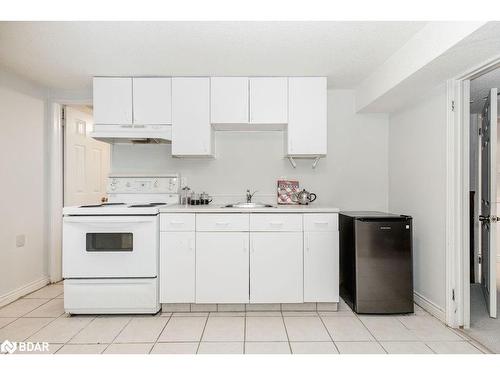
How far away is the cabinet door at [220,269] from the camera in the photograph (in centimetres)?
264

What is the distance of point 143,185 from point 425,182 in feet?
8.65

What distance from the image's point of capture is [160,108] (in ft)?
9.65

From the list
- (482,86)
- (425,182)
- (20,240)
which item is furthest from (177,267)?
(482,86)

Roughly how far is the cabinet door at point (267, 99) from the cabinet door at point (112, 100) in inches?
45.1

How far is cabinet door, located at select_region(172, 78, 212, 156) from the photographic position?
2.94 metres

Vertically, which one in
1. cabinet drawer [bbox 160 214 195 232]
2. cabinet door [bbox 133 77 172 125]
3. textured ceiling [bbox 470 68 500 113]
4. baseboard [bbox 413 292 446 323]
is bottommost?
baseboard [bbox 413 292 446 323]

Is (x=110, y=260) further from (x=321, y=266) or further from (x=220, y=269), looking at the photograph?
(x=321, y=266)

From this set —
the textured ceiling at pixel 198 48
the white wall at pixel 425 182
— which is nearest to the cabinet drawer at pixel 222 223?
the textured ceiling at pixel 198 48

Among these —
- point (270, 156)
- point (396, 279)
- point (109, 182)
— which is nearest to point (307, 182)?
point (270, 156)

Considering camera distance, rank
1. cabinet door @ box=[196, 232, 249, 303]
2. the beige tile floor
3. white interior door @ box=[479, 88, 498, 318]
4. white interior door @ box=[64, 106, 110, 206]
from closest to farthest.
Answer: the beige tile floor, white interior door @ box=[479, 88, 498, 318], cabinet door @ box=[196, 232, 249, 303], white interior door @ box=[64, 106, 110, 206]

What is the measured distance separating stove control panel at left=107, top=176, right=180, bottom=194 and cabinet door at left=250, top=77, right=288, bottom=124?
1.03 m

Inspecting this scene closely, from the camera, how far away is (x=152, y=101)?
9.65 ft

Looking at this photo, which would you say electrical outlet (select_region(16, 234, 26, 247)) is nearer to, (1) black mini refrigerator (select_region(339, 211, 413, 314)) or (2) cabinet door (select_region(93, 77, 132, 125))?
(2) cabinet door (select_region(93, 77, 132, 125))

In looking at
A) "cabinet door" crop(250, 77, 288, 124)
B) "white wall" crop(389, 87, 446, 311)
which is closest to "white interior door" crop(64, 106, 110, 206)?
"cabinet door" crop(250, 77, 288, 124)
